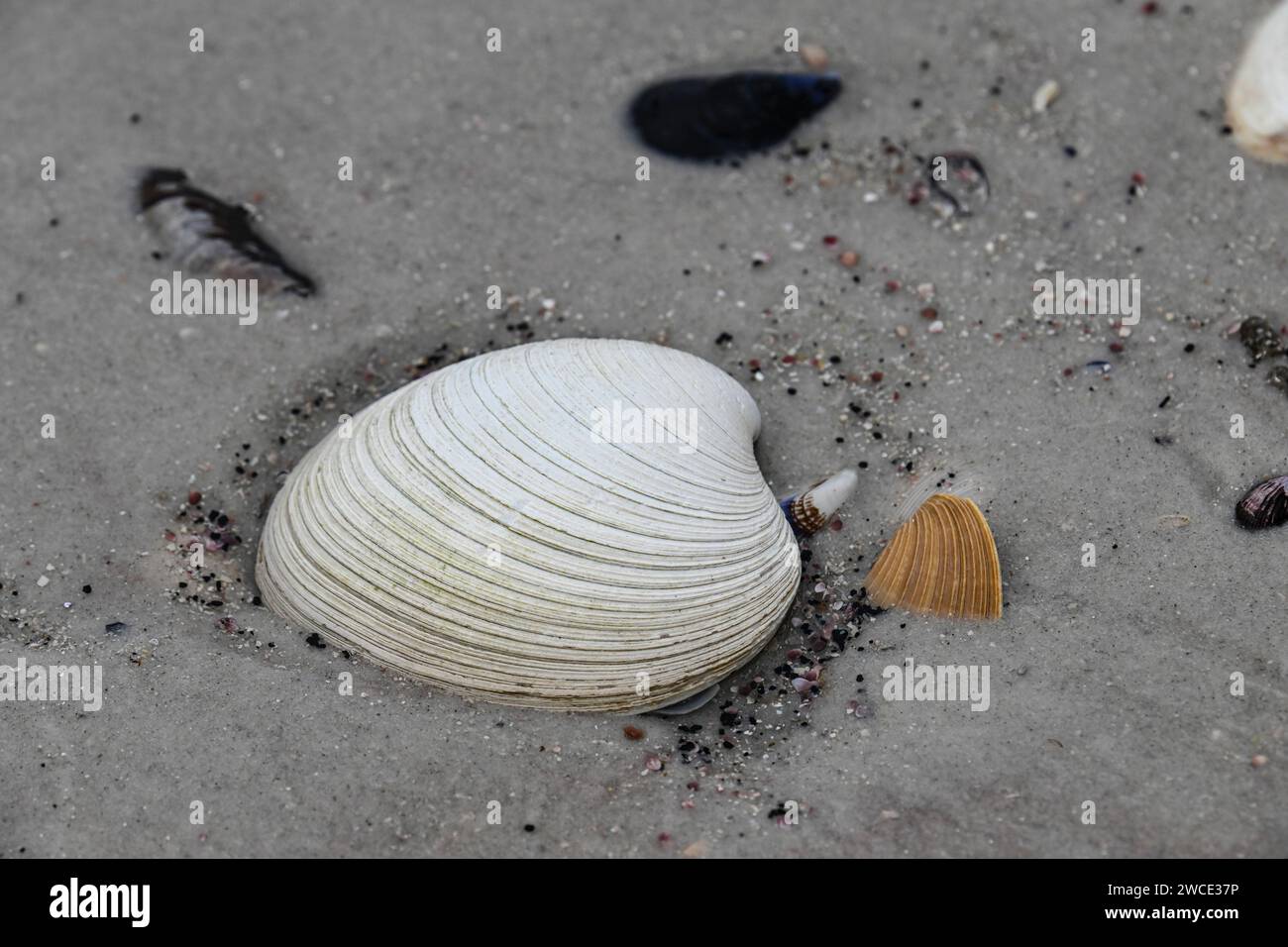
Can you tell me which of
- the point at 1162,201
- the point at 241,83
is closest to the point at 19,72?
the point at 241,83

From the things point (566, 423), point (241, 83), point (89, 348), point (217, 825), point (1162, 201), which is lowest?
point (217, 825)

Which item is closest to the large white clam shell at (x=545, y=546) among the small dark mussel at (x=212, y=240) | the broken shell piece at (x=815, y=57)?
the small dark mussel at (x=212, y=240)

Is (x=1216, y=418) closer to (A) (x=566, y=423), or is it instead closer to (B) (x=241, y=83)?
(A) (x=566, y=423)

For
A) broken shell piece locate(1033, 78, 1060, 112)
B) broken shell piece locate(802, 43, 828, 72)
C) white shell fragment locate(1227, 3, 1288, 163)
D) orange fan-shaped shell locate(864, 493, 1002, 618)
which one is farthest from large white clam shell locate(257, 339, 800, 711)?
white shell fragment locate(1227, 3, 1288, 163)

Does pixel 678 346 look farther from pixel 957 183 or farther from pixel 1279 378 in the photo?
pixel 1279 378

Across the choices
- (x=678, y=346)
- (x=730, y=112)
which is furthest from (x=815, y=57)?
(x=678, y=346)

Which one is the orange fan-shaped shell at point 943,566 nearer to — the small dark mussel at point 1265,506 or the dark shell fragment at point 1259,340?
the small dark mussel at point 1265,506
